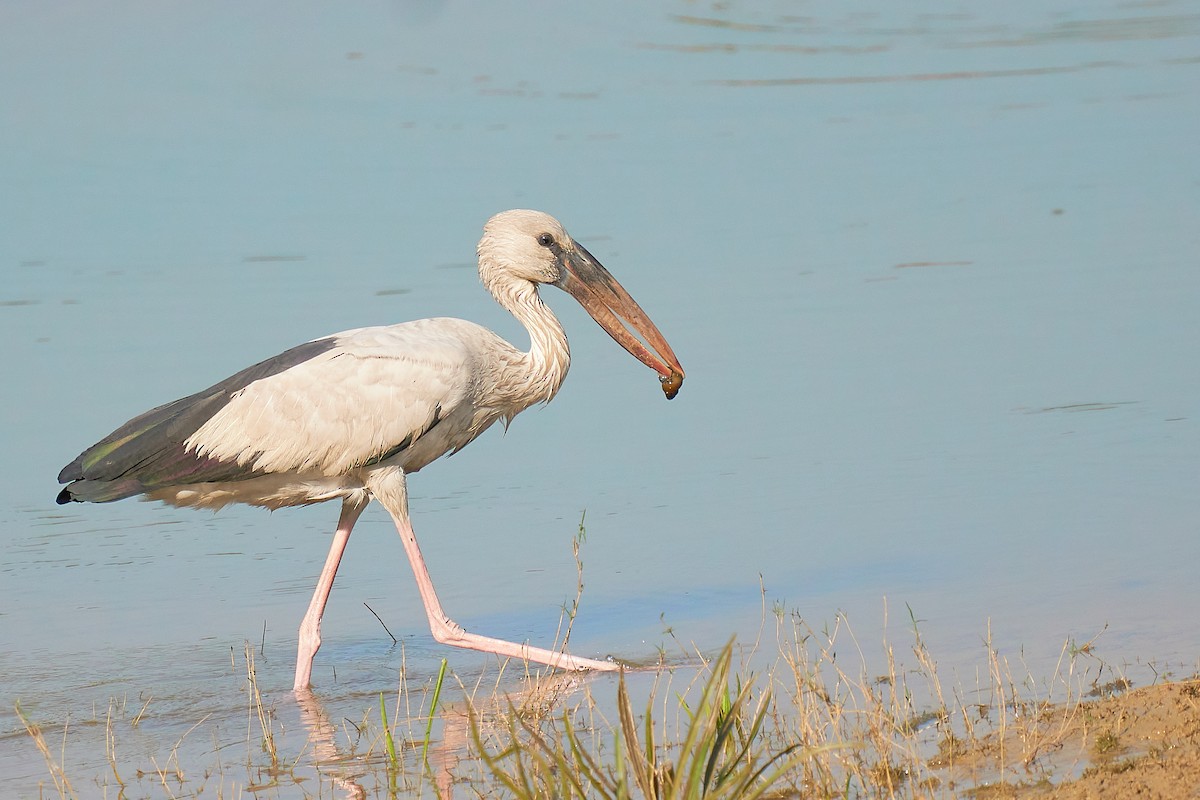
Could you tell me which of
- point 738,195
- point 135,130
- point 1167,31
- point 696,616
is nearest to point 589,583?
point 696,616

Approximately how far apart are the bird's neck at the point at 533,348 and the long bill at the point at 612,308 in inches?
6.8

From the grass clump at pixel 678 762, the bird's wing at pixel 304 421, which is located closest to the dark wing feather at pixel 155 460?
the bird's wing at pixel 304 421

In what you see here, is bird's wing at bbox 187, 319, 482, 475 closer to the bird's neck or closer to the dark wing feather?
the dark wing feather

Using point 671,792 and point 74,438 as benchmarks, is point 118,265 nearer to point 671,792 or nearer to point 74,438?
point 74,438

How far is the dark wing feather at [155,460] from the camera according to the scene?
7.11m

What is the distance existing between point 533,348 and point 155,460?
1.56 metres

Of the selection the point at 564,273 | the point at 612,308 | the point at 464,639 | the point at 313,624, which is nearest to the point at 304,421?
the point at 313,624

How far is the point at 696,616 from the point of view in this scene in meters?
7.27

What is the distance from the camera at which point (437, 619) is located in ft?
22.7

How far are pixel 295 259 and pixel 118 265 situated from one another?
1357mm

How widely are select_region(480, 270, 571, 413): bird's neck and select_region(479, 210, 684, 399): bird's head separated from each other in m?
0.03

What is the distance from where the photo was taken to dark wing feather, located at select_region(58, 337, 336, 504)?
7.11 meters

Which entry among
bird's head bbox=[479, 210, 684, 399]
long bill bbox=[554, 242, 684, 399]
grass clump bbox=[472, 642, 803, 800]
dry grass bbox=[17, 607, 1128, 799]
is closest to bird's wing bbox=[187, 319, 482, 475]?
bird's head bbox=[479, 210, 684, 399]

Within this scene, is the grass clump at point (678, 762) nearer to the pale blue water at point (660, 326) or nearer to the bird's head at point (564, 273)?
the pale blue water at point (660, 326)
